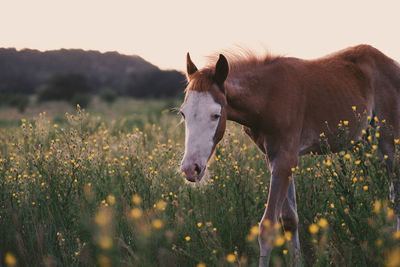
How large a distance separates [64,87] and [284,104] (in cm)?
4060

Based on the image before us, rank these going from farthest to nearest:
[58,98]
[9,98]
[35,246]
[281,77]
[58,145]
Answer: [58,98]
[9,98]
[58,145]
[281,77]
[35,246]

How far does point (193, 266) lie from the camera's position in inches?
113

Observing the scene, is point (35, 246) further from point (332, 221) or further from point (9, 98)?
point (9, 98)

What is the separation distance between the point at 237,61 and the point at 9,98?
26182 mm

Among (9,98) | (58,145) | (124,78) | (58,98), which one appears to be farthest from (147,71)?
(58,145)

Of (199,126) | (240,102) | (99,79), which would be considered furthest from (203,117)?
(99,79)

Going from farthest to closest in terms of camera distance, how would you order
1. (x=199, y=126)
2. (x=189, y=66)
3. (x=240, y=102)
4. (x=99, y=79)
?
(x=99, y=79), (x=189, y=66), (x=240, y=102), (x=199, y=126)

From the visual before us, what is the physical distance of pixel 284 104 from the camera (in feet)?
10.7

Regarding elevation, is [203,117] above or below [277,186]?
above

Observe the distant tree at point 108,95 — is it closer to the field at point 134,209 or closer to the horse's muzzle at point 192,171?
the field at point 134,209

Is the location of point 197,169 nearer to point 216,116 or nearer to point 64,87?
point 216,116

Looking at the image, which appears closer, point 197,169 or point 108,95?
point 197,169

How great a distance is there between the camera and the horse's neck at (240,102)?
3.21 m

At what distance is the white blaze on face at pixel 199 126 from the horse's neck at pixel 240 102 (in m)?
Answer: 0.34
